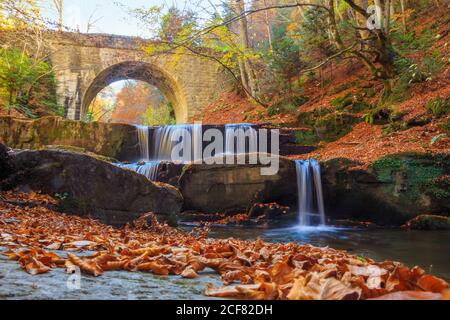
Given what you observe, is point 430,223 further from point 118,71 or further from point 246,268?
point 118,71

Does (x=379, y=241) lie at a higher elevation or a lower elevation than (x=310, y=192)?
lower

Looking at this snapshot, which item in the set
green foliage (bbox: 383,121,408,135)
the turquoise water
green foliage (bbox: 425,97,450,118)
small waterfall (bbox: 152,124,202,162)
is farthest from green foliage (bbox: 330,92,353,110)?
the turquoise water

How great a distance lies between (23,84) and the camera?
15.5 meters

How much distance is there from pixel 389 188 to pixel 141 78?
1849 centimetres

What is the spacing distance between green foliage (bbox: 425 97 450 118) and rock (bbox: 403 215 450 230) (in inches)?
152

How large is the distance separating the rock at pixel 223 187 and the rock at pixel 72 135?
493 centimetres

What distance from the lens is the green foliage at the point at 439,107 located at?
10.4m

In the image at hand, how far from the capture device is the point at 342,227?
343 inches

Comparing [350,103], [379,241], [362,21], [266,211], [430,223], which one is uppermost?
[362,21]

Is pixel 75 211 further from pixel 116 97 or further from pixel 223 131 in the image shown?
pixel 116 97

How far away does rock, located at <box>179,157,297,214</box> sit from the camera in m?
9.00

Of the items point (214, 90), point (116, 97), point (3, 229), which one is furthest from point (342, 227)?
point (116, 97)

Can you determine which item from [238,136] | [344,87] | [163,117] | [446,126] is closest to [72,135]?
[238,136]
